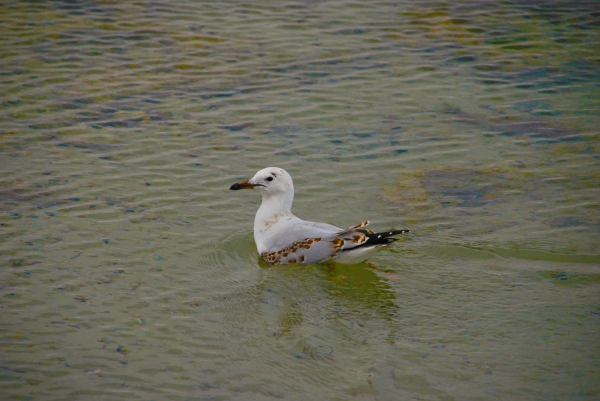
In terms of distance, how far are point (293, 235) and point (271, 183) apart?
0.69 meters

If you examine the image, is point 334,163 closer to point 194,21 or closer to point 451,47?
point 451,47

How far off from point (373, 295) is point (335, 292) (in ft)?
1.17

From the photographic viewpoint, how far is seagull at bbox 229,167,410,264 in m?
6.50

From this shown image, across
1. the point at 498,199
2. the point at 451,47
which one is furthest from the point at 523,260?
the point at 451,47

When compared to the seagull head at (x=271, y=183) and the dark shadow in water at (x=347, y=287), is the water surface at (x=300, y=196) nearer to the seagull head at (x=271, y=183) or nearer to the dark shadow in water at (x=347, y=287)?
the dark shadow in water at (x=347, y=287)

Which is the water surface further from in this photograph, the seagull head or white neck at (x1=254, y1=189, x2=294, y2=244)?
the seagull head

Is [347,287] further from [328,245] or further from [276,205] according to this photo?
[276,205]

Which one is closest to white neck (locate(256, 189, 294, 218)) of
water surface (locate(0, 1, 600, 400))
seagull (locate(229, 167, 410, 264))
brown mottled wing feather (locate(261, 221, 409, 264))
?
seagull (locate(229, 167, 410, 264))

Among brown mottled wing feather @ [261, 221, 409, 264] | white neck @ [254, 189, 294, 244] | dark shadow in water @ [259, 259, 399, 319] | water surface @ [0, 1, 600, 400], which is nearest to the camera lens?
water surface @ [0, 1, 600, 400]

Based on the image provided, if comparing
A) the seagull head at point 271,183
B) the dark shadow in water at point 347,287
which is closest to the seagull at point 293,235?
A: the seagull head at point 271,183

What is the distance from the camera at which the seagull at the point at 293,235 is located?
6.50 metres

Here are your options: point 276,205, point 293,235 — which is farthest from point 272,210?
point 293,235

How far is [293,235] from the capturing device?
22.5 ft

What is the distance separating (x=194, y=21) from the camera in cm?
1281
